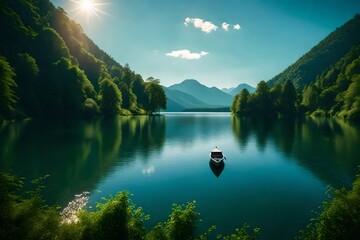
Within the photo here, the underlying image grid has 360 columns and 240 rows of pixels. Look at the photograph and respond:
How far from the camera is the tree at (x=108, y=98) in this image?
449ft

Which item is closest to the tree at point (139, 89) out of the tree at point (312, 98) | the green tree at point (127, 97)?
the green tree at point (127, 97)

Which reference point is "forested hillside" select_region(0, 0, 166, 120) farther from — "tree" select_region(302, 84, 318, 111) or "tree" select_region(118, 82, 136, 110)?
"tree" select_region(302, 84, 318, 111)

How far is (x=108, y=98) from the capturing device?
453 feet

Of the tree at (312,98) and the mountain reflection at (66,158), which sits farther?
the tree at (312,98)

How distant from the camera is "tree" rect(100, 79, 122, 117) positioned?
5394 inches

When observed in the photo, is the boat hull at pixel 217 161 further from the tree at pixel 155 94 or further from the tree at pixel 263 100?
the tree at pixel 263 100

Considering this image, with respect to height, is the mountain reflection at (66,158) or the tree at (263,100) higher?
the tree at (263,100)

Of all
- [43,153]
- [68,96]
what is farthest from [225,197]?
[68,96]

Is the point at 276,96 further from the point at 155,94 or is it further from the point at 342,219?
the point at 342,219

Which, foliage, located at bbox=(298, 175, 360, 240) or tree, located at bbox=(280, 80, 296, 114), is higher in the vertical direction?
tree, located at bbox=(280, 80, 296, 114)

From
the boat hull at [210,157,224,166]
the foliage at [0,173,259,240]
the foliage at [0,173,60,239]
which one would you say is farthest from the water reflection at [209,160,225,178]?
the foliage at [0,173,60,239]

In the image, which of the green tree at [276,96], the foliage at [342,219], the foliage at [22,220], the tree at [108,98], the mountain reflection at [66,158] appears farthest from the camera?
the green tree at [276,96]

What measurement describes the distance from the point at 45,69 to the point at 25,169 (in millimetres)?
105943

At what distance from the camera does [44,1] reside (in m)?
164
